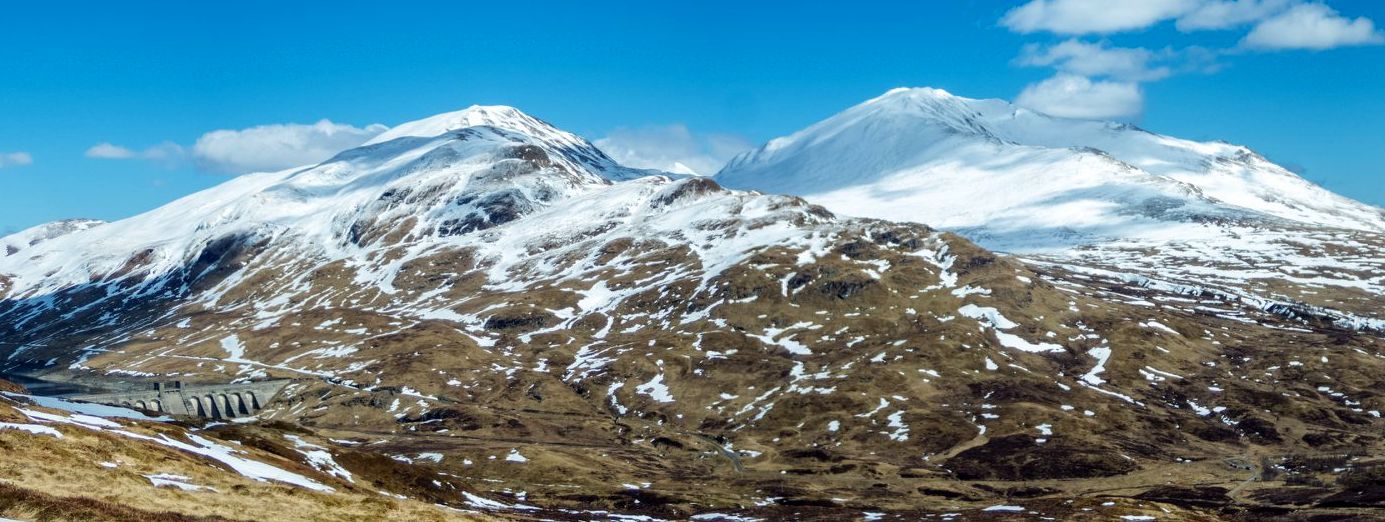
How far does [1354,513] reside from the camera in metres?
176

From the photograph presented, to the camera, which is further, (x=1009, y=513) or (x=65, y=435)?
(x=1009, y=513)

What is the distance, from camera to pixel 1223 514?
178750 millimetres

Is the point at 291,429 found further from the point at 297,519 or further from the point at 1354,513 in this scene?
the point at 1354,513

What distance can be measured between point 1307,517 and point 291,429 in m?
151

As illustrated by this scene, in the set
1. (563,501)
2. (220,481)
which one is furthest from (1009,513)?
(220,481)

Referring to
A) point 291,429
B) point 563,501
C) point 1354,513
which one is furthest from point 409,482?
point 1354,513

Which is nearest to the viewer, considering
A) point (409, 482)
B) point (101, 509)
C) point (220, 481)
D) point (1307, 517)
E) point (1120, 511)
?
point (101, 509)

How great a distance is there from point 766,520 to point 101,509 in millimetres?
124708

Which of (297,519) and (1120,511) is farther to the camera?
(1120,511)

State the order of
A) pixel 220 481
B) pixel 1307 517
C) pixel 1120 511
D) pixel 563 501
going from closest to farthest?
pixel 220 481 < pixel 1120 511 < pixel 1307 517 < pixel 563 501

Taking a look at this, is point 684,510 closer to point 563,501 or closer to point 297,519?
point 563,501

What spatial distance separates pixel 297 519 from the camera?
237 ft

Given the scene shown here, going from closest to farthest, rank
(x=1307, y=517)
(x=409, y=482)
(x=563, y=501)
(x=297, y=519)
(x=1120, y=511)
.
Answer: (x=297, y=519) → (x=409, y=482) → (x=1120, y=511) → (x=1307, y=517) → (x=563, y=501)

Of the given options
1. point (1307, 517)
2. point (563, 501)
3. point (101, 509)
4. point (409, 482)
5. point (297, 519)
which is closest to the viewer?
point (101, 509)
